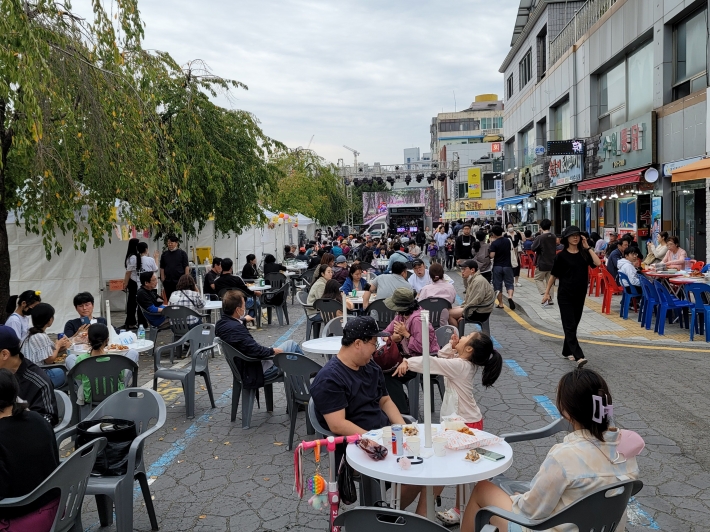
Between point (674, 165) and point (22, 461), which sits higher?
point (674, 165)

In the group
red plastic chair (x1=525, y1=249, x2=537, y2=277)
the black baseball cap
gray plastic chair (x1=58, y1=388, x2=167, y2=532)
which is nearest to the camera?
gray plastic chair (x1=58, y1=388, x2=167, y2=532)

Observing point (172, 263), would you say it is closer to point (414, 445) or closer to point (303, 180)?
point (414, 445)

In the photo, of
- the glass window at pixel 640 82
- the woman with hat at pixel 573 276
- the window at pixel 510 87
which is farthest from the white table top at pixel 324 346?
the window at pixel 510 87

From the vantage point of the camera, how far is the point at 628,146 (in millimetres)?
20078

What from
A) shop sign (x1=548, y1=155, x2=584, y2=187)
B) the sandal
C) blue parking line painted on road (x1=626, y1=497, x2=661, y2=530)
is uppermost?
shop sign (x1=548, y1=155, x2=584, y2=187)

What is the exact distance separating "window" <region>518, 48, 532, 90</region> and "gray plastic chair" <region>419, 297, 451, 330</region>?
104ft

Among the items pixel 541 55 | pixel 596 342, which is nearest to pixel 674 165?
pixel 596 342

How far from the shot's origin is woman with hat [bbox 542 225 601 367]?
357 inches

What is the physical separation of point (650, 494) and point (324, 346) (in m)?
3.48

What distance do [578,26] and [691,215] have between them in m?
13.3

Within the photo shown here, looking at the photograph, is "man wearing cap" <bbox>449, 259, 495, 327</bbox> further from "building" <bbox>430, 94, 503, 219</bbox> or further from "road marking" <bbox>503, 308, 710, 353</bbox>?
"building" <bbox>430, 94, 503, 219</bbox>

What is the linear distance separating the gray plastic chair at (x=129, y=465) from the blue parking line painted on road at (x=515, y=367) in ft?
17.8

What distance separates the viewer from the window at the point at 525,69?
3753 cm

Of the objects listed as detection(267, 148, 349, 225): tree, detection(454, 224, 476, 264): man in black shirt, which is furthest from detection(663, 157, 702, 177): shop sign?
detection(267, 148, 349, 225): tree
